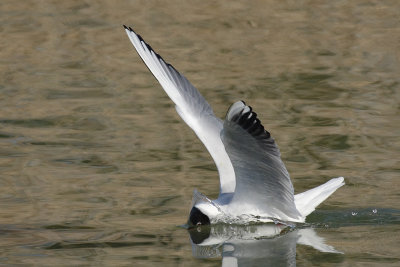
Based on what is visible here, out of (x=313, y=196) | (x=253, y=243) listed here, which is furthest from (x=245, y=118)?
(x=313, y=196)

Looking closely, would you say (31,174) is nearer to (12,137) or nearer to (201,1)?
(12,137)

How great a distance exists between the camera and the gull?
6980 millimetres

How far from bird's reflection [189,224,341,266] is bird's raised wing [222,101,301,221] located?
0.52 ft

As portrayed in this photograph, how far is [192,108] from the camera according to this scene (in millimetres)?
8680

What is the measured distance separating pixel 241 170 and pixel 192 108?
4.35ft

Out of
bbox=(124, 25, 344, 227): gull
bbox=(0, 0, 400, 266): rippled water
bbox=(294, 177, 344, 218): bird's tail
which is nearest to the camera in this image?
bbox=(124, 25, 344, 227): gull

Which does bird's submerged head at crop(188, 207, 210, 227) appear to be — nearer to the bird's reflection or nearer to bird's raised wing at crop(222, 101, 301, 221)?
the bird's reflection

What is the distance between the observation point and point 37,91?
1237 cm

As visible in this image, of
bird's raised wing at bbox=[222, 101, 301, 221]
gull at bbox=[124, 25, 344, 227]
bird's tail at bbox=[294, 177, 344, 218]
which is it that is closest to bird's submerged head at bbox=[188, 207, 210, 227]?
gull at bbox=[124, 25, 344, 227]

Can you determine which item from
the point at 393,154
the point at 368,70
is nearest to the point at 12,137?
the point at 393,154

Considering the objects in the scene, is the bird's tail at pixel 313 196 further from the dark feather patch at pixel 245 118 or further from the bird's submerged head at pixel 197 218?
the dark feather patch at pixel 245 118

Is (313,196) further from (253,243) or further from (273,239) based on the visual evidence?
(253,243)

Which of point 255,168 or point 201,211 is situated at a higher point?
point 255,168

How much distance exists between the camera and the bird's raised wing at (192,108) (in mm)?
8463
